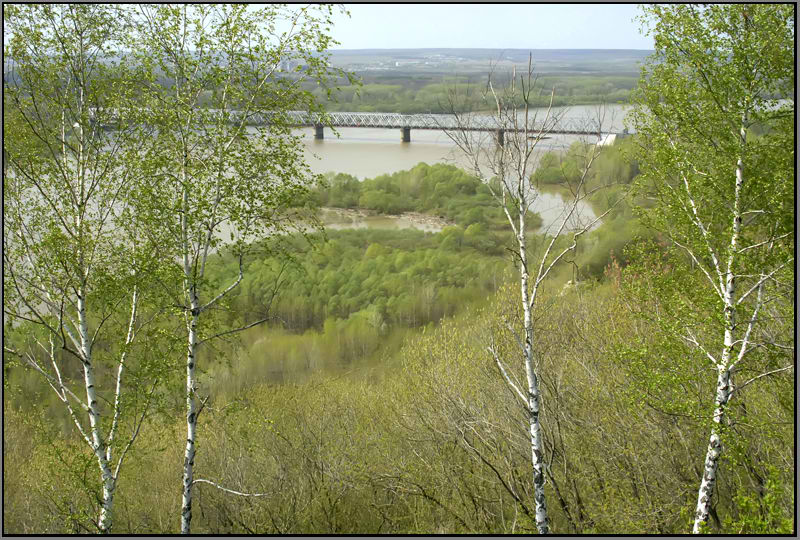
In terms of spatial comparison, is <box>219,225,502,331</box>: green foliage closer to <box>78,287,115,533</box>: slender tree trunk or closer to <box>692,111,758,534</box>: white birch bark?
<box>78,287,115,533</box>: slender tree trunk

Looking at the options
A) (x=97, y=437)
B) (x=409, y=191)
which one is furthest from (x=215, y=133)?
(x=409, y=191)

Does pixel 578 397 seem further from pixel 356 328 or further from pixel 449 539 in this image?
pixel 356 328

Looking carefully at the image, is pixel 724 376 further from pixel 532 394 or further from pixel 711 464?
pixel 532 394

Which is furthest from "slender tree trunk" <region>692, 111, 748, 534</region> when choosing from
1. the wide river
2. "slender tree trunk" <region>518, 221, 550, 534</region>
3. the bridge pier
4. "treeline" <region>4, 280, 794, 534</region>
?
the wide river

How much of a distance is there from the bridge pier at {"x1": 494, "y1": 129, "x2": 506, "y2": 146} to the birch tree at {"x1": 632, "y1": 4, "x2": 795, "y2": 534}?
226cm

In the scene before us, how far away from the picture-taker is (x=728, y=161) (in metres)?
8.66

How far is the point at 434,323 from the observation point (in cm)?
2530

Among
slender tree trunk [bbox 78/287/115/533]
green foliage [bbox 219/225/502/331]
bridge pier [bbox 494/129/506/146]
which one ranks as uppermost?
bridge pier [bbox 494/129/506/146]

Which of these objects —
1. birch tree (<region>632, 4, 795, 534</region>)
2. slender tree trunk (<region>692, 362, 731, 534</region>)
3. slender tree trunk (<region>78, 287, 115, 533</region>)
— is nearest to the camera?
slender tree trunk (<region>692, 362, 731, 534</region>)

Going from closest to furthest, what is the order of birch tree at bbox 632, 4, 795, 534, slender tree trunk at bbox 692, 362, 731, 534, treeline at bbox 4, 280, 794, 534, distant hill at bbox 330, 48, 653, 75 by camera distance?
slender tree trunk at bbox 692, 362, 731, 534 → birch tree at bbox 632, 4, 795, 534 → treeline at bbox 4, 280, 794, 534 → distant hill at bbox 330, 48, 653, 75

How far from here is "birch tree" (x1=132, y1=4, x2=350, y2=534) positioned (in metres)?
8.45

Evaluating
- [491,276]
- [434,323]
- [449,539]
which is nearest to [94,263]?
[449,539]

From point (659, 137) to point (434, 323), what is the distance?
16726 mm

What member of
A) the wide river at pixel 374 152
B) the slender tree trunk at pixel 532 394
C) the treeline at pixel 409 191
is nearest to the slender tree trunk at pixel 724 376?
the slender tree trunk at pixel 532 394
